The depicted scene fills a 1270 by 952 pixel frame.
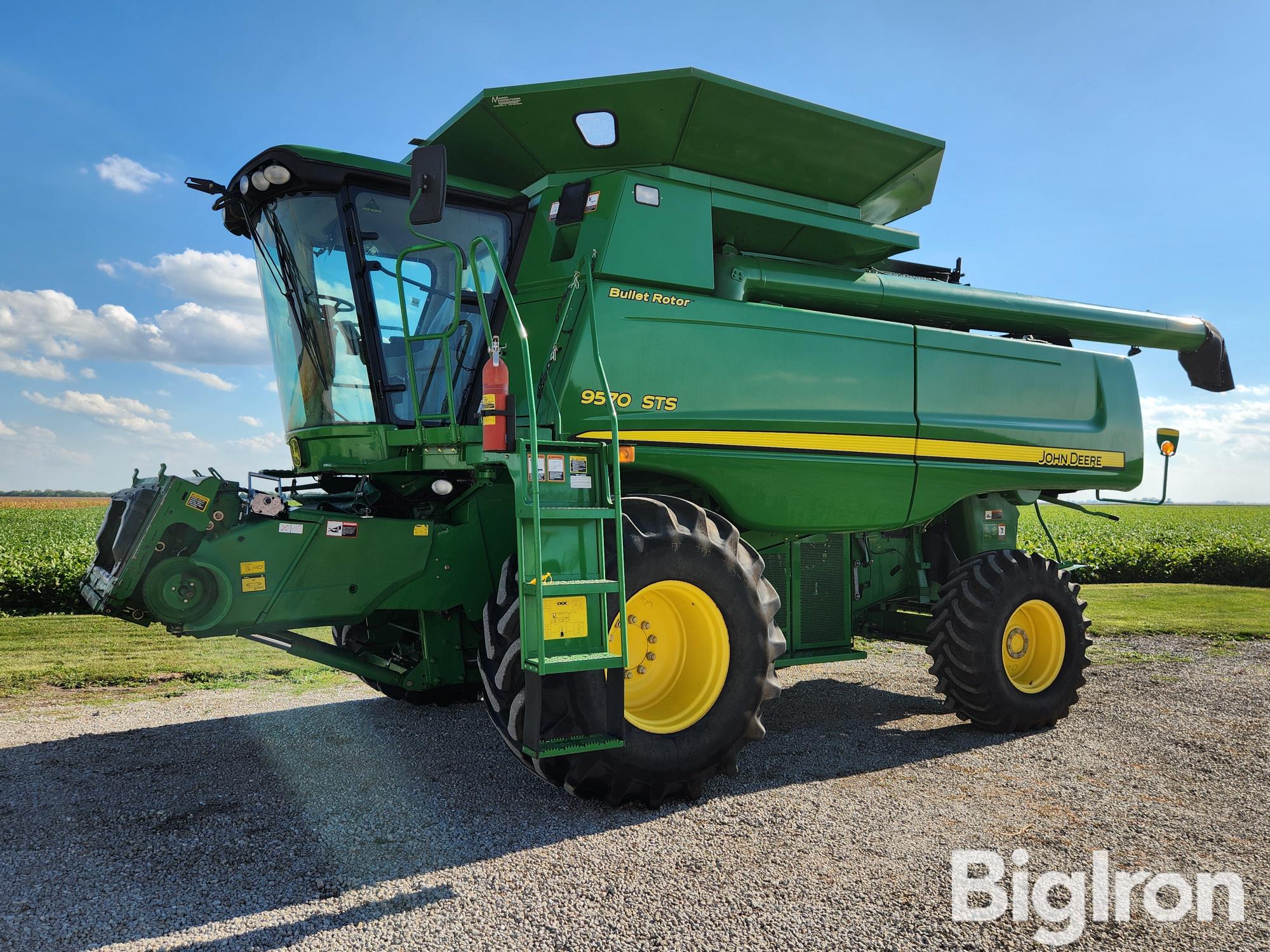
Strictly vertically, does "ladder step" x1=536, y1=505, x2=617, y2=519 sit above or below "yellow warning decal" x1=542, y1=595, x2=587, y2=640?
above

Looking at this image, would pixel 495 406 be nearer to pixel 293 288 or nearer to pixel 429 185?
pixel 429 185

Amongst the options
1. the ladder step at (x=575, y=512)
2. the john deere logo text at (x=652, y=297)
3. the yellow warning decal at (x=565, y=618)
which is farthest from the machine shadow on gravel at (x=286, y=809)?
the john deere logo text at (x=652, y=297)

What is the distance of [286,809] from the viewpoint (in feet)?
13.9

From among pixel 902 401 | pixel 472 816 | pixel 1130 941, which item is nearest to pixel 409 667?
pixel 472 816

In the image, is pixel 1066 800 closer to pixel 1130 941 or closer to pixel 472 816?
pixel 1130 941

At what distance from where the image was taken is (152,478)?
16.9ft

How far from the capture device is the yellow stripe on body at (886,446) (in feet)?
16.7

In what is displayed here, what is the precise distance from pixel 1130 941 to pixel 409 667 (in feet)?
13.3

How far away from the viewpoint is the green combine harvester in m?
4.23

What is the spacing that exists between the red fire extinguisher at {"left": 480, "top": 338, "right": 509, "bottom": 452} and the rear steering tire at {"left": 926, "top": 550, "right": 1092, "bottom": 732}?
3.63 m

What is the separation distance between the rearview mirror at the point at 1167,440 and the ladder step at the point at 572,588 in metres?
5.66

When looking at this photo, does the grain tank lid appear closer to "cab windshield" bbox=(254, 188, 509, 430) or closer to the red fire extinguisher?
"cab windshield" bbox=(254, 188, 509, 430)

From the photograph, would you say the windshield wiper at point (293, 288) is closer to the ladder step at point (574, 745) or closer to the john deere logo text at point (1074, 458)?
the ladder step at point (574, 745)

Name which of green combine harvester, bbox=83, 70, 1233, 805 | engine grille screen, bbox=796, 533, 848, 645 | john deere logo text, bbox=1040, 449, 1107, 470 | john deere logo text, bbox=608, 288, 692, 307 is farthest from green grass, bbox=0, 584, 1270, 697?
john deere logo text, bbox=608, 288, 692, 307
